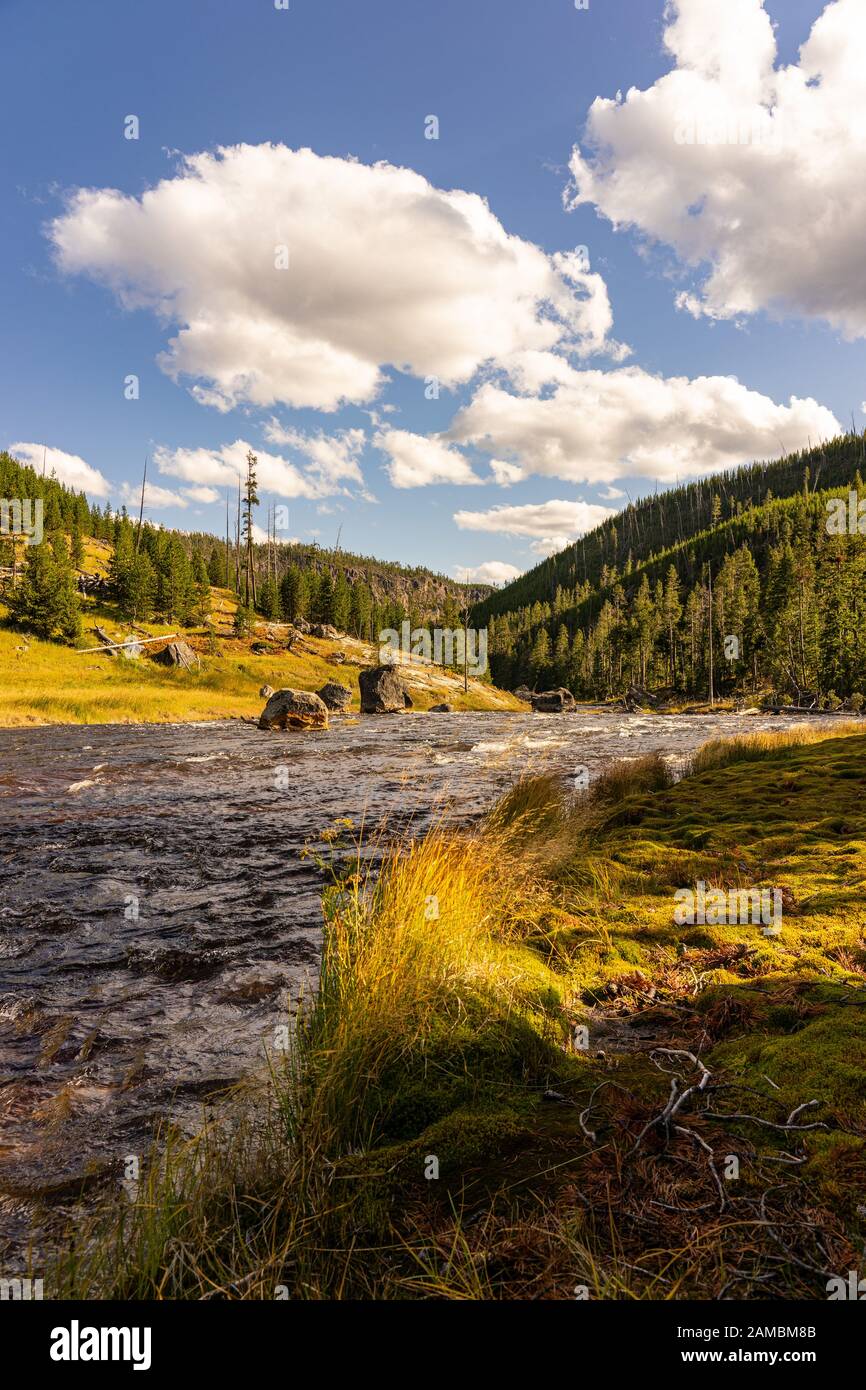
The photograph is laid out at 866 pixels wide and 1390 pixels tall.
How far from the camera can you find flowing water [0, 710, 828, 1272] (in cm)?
441

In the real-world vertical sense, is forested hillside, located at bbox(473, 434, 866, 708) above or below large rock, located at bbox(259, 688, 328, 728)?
above

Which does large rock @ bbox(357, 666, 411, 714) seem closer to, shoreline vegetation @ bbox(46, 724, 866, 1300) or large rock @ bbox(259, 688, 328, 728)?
large rock @ bbox(259, 688, 328, 728)

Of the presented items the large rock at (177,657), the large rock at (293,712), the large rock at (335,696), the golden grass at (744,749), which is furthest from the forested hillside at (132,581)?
the golden grass at (744,749)

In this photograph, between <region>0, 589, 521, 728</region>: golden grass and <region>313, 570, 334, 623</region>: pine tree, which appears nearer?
<region>0, 589, 521, 728</region>: golden grass

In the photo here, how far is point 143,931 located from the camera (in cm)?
782

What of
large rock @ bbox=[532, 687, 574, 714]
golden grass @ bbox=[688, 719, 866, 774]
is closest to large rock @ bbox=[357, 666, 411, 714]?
large rock @ bbox=[532, 687, 574, 714]

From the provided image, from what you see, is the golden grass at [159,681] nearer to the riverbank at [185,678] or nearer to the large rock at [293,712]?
the riverbank at [185,678]

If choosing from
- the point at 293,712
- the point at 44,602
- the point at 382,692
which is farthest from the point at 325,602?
the point at 293,712

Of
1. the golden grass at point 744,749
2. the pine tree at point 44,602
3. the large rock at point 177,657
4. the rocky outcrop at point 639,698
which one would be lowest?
the golden grass at point 744,749

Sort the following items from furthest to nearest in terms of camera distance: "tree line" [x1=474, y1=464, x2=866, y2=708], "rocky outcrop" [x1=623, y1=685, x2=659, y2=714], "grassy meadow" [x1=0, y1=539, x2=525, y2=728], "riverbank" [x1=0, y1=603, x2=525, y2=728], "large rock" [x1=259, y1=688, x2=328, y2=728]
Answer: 1. "rocky outcrop" [x1=623, y1=685, x2=659, y2=714]
2. "tree line" [x1=474, y1=464, x2=866, y2=708]
3. "grassy meadow" [x1=0, y1=539, x2=525, y2=728]
4. "riverbank" [x1=0, y1=603, x2=525, y2=728]
5. "large rock" [x1=259, y1=688, x2=328, y2=728]

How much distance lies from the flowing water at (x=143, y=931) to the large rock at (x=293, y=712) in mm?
14054

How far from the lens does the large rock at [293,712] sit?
118 ft

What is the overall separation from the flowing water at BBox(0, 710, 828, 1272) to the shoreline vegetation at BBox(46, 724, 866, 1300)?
2.26ft

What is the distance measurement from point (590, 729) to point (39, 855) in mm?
33338
